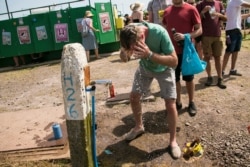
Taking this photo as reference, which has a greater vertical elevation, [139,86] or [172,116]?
[139,86]

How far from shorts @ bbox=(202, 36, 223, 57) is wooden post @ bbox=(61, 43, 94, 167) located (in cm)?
318

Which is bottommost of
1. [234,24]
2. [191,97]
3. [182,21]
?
[191,97]

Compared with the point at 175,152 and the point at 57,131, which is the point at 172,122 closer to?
the point at 175,152

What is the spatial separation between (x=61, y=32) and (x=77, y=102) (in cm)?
975

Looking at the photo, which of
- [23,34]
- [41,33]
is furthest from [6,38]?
[41,33]

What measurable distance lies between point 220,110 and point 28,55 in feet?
33.2

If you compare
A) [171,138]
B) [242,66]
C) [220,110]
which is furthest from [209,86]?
[171,138]

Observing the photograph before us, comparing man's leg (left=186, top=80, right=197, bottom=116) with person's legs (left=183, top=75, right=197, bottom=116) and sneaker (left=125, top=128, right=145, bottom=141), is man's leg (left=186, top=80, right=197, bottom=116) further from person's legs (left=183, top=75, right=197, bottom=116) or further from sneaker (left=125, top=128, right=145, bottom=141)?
sneaker (left=125, top=128, right=145, bottom=141)

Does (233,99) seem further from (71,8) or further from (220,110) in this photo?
(71,8)

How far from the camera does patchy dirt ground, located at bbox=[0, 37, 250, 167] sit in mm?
3779

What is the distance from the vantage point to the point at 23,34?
12656mm

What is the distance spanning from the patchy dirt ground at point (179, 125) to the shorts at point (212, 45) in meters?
0.63

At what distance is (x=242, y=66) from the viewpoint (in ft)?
23.9

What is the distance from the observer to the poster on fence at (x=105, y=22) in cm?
1209
